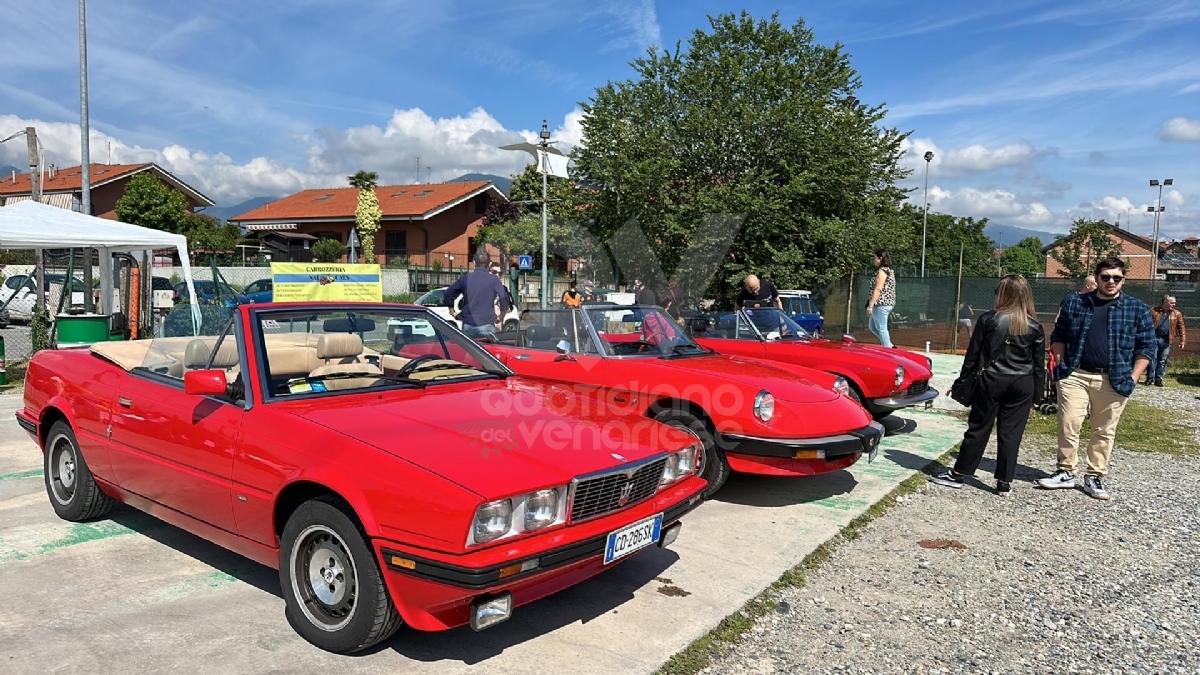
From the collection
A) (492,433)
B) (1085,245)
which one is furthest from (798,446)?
(1085,245)

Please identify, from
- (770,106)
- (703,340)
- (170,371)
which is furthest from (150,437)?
(770,106)

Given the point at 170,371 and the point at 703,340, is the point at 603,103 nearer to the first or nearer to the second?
the point at 703,340

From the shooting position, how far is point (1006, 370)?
18.7 ft

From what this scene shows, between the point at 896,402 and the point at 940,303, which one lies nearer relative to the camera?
the point at 896,402

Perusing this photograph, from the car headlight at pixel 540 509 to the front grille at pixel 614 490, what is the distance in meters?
0.09

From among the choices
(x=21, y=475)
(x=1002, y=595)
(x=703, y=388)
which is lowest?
(x=1002, y=595)

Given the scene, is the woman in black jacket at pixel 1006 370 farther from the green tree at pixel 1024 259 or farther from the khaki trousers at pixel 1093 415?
the green tree at pixel 1024 259

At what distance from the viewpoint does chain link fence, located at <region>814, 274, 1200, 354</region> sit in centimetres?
1661

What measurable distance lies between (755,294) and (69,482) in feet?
25.1

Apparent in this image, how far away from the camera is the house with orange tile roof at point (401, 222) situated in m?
41.7

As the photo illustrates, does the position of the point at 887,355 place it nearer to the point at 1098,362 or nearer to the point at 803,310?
the point at 1098,362

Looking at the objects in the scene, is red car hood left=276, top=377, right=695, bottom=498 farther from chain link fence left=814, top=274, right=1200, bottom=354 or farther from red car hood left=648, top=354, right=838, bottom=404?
chain link fence left=814, top=274, right=1200, bottom=354

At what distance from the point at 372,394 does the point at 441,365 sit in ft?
1.95

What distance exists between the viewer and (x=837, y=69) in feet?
74.6
